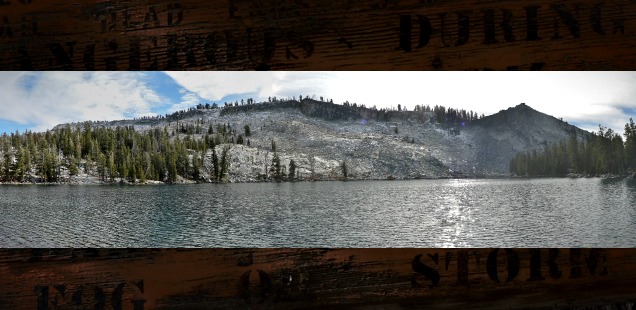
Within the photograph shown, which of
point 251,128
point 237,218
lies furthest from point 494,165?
point 237,218

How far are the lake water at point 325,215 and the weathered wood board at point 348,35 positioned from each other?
15.4m

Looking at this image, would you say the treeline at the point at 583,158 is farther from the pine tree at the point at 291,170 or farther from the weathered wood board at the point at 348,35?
the weathered wood board at the point at 348,35

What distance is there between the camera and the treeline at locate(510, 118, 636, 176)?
87.2 feet

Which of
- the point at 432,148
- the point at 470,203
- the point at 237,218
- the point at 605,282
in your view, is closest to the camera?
the point at 605,282

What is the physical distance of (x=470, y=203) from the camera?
29219 millimetres

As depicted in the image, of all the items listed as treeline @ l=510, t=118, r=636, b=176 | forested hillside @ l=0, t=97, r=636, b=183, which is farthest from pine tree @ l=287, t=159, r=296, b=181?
treeline @ l=510, t=118, r=636, b=176

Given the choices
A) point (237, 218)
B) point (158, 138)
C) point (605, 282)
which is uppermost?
point (158, 138)

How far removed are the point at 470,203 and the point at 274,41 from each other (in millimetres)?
29427

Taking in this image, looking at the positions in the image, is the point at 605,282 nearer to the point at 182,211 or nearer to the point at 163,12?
the point at 163,12

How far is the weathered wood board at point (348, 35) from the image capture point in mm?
1331

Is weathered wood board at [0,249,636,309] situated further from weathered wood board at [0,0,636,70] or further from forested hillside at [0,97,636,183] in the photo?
forested hillside at [0,97,636,183]

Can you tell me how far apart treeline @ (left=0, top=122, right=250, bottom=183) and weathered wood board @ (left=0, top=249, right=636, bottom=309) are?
31.4m

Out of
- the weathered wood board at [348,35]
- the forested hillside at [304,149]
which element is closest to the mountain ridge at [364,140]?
the forested hillside at [304,149]

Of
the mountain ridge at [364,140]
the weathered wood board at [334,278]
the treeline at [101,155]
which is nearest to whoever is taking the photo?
the weathered wood board at [334,278]
